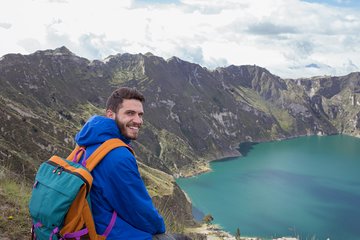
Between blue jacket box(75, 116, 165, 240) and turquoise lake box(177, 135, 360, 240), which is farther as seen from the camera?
turquoise lake box(177, 135, 360, 240)

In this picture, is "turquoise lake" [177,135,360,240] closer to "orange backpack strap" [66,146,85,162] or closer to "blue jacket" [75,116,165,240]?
"blue jacket" [75,116,165,240]

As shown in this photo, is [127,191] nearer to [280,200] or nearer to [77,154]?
[77,154]

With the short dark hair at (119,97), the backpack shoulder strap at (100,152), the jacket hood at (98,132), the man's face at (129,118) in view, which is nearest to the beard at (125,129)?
the man's face at (129,118)

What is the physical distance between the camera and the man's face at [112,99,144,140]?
6.57 metres

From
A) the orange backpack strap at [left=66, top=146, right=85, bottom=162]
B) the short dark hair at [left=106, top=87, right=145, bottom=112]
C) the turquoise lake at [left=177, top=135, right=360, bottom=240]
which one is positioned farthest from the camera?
the turquoise lake at [left=177, top=135, right=360, bottom=240]

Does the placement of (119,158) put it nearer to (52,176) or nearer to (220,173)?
(52,176)

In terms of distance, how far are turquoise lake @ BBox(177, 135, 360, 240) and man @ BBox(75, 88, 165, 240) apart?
80684 mm

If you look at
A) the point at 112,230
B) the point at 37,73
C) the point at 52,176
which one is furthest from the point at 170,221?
the point at 37,73

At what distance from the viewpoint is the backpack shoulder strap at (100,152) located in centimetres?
588

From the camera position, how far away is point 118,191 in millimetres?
5953

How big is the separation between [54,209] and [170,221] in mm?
5887

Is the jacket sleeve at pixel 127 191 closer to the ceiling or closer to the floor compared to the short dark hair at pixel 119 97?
closer to the floor

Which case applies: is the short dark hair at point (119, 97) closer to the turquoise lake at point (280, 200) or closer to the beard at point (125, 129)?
the beard at point (125, 129)

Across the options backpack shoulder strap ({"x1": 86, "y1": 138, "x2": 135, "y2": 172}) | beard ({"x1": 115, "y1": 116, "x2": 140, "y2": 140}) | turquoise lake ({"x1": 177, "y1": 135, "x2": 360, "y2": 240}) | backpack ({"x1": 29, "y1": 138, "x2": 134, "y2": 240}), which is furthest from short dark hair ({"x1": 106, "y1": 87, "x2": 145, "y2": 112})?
turquoise lake ({"x1": 177, "y1": 135, "x2": 360, "y2": 240})
